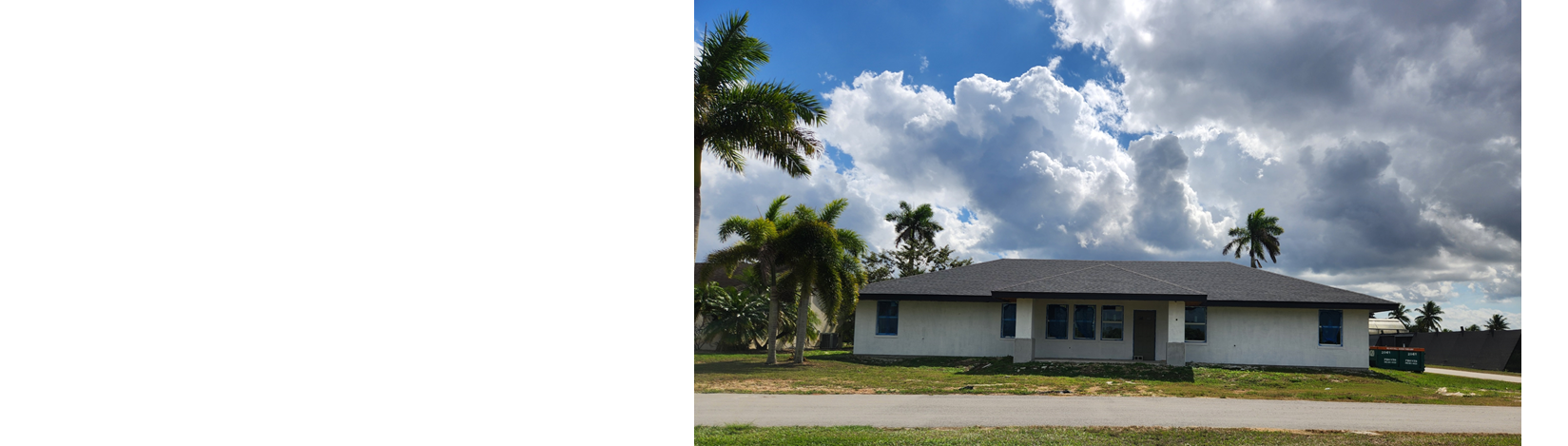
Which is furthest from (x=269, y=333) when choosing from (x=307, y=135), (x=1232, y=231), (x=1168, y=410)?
(x=1232, y=231)

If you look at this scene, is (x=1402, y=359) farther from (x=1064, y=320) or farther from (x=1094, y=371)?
(x=1094, y=371)

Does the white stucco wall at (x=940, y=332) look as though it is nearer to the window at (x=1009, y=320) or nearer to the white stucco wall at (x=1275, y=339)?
the window at (x=1009, y=320)

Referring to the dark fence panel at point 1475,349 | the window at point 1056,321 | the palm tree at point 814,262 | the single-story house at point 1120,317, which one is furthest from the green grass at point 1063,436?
the dark fence panel at point 1475,349

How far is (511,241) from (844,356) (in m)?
19.6

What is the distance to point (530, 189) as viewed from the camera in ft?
8.83

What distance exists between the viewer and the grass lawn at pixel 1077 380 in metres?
11.8

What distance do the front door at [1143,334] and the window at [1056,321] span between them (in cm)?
185

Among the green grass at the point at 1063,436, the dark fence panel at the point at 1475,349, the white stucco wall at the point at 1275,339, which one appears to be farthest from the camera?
the dark fence panel at the point at 1475,349

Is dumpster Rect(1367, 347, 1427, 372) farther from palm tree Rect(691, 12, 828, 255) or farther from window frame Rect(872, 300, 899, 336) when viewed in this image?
palm tree Rect(691, 12, 828, 255)

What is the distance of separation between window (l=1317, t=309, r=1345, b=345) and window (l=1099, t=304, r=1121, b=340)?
471cm

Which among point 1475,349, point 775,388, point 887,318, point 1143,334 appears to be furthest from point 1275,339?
point 775,388

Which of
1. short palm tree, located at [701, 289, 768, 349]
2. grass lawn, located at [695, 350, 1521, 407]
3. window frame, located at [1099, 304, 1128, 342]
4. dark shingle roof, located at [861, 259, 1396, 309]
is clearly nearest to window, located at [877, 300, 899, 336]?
dark shingle roof, located at [861, 259, 1396, 309]

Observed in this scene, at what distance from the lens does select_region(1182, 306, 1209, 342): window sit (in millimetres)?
20266

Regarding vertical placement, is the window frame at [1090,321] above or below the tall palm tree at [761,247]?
below
